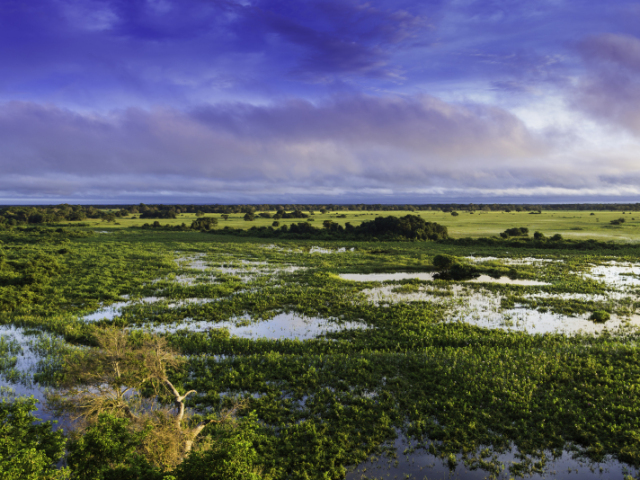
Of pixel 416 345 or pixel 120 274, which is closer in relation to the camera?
pixel 416 345

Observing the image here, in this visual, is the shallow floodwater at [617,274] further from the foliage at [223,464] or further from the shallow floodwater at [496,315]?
the foliage at [223,464]

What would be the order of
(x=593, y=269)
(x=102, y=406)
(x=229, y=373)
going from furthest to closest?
(x=593, y=269) < (x=229, y=373) < (x=102, y=406)

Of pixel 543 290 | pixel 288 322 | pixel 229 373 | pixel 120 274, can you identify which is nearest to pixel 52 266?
pixel 120 274

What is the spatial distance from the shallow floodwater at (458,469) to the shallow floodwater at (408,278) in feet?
84.5

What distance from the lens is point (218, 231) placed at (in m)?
93.7

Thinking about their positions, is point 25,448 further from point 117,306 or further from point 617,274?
point 617,274

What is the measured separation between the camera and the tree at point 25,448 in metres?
6.46

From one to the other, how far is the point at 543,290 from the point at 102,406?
34891mm

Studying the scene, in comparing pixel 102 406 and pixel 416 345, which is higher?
pixel 102 406

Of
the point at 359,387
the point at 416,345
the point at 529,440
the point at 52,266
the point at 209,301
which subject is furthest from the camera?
the point at 52,266

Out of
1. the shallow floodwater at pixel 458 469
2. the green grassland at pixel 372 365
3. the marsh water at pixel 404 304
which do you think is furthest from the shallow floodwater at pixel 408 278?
the shallow floodwater at pixel 458 469

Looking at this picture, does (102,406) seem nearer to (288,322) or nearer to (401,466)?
(401,466)

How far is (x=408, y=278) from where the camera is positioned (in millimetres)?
37281

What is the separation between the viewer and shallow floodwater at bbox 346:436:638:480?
32.4 ft
